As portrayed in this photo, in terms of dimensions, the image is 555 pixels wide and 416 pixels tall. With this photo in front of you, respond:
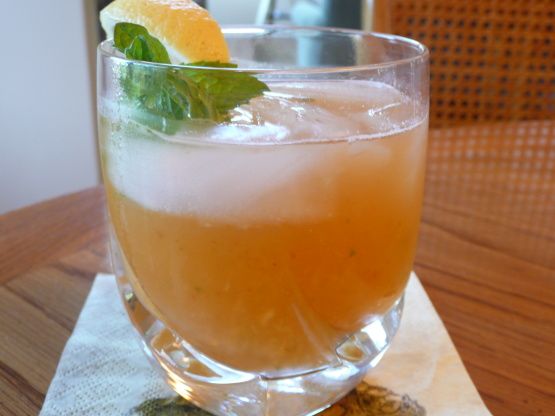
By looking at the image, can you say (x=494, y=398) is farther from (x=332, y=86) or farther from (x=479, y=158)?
→ (x=479, y=158)

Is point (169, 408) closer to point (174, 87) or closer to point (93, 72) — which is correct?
point (174, 87)

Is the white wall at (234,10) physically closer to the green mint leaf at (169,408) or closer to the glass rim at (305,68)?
the glass rim at (305,68)

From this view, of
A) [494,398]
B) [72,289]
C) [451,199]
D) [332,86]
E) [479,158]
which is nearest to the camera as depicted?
[332,86]

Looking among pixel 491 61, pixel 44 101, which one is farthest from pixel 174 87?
pixel 44 101

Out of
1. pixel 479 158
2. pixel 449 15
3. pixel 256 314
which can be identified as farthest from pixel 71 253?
pixel 449 15

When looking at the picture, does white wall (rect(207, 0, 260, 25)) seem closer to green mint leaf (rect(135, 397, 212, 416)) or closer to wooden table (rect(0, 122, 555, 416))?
wooden table (rect(0, 122, 555, 416))

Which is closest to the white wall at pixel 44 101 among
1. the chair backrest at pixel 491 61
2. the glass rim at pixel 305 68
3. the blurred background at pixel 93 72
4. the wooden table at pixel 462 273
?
the blurred background at pixel 93 72
